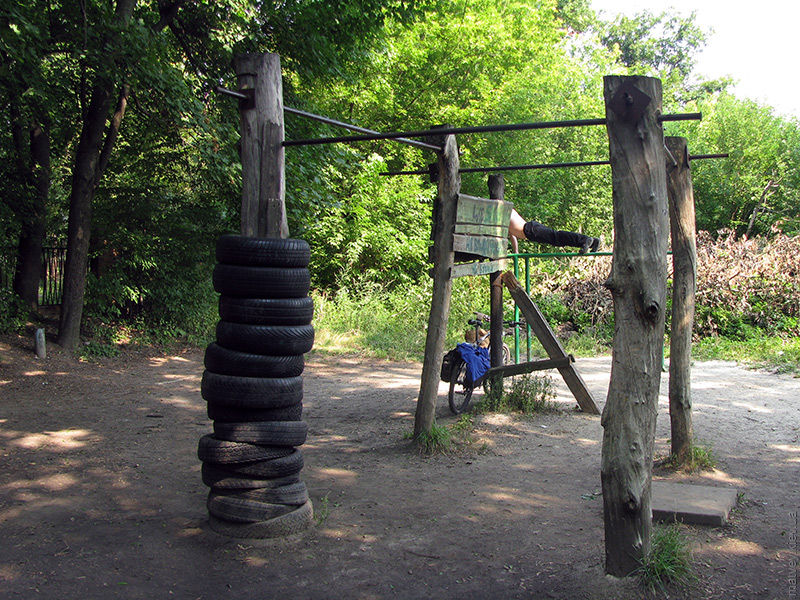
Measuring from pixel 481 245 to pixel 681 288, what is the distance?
77.0 inches

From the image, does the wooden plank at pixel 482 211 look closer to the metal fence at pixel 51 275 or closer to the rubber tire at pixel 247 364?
the rubber tire at pixel 247 364

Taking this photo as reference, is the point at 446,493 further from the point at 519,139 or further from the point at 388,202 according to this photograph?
the point at 519,139

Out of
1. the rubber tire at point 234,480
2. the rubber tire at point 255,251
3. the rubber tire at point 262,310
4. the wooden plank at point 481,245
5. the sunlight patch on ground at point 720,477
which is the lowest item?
the sunlight patch on ground at point 720,477

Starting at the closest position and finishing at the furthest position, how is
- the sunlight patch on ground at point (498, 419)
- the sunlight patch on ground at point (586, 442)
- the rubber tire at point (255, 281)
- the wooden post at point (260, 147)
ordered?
the rubber tire at point (255, 281), the wooden post at point (260, 147), the sunlight patch on ground at point (586, 442), the sunlight patch on ground at point (498, 419)

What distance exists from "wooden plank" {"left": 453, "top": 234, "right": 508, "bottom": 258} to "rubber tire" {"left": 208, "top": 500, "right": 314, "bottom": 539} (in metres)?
2.96

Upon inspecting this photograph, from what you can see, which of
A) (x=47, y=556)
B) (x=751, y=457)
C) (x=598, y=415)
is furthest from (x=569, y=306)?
(x=47, y=556)

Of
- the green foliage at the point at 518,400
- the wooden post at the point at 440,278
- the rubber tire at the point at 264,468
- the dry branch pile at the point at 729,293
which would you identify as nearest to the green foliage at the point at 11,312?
the green foliage at the point at 518,400

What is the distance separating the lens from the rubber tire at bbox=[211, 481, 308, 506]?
14.4 ft

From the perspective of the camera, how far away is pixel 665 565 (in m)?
3.52

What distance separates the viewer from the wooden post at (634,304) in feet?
11.4

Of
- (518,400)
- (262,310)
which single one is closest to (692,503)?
(262,310)

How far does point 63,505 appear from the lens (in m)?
4.95

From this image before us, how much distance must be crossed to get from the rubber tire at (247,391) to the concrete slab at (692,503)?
2520 mm

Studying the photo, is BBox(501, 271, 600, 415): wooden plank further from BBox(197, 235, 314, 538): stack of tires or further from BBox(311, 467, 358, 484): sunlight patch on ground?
BBox(197, 235, 314, 538): stack of tires
